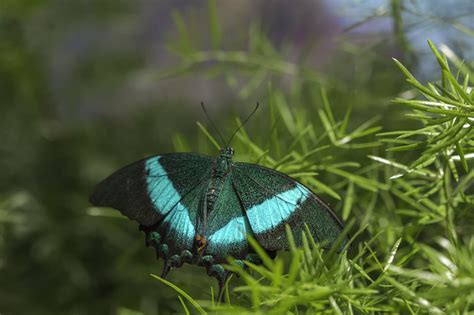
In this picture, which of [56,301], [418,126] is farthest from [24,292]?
[418,126]

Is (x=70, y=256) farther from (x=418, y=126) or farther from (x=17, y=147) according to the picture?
(x=418, y=126)

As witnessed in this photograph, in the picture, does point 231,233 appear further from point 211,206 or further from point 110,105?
point 110,105

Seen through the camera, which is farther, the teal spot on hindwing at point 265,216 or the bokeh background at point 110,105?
the bokeh background at point 110,105

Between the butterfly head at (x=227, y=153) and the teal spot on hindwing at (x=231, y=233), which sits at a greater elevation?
the butterfly head at (x=227, y=153)

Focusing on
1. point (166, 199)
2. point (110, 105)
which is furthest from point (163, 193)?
point (110, 105)

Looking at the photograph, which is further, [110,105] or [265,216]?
[110,105]
